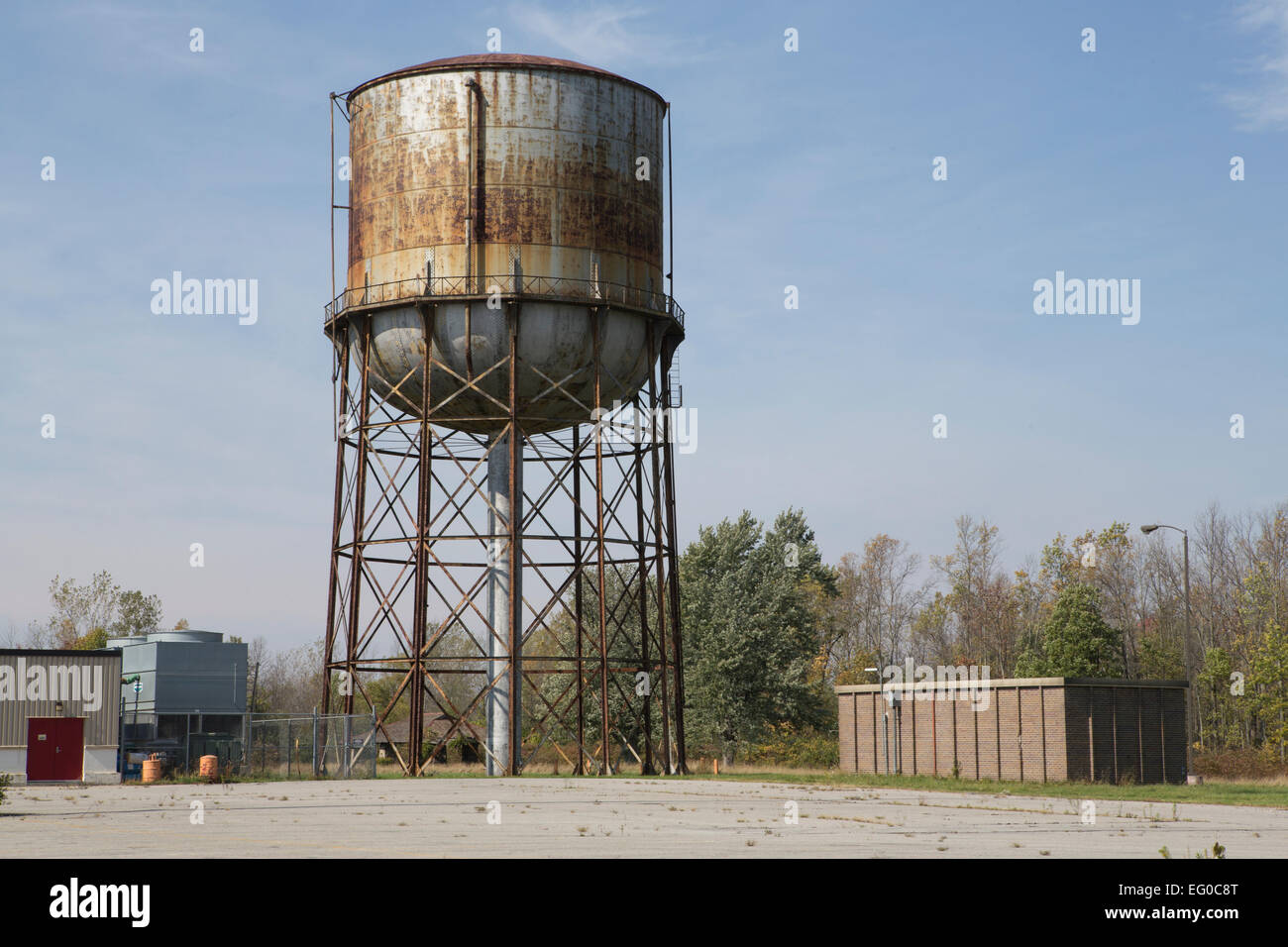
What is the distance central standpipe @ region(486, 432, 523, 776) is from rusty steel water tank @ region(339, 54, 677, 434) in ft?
5.62

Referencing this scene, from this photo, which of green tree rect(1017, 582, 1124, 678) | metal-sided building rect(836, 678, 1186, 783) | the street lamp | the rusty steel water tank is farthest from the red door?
green tree rect(1017, 582, 1124, 678)

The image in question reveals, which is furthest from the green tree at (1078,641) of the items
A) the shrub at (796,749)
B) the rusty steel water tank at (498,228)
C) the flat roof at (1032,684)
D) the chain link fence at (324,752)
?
the chain link fence at (324,752)

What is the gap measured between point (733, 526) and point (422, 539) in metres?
32.9

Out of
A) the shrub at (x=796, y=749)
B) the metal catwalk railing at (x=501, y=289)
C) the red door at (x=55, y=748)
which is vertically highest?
the metal catwalk railing at (x=501, y=289)

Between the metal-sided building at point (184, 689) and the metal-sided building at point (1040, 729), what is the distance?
22865 millimetres

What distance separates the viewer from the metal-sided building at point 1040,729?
1560 inches

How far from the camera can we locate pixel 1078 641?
60.7 metres

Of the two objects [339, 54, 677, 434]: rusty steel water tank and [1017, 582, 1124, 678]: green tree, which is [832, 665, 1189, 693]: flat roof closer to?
[339, 54, 677, 434]: rusty steel water tank

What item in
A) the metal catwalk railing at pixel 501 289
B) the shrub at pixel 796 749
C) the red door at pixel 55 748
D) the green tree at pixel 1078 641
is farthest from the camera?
the green tree at pixel 1078 641

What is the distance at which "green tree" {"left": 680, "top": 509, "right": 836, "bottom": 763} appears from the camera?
62.1m

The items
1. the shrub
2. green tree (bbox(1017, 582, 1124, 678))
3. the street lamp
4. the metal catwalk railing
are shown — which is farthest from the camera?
green tree (bbox(1017, 582, 1124, 678))

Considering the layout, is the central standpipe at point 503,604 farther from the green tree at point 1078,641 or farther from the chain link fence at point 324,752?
the green tree at point 1078,641

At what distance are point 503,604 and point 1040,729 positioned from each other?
15396 millimetres
